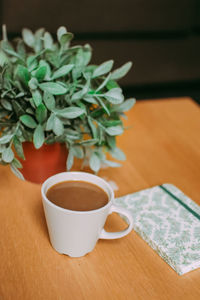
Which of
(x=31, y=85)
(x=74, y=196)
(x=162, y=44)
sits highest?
(x=31, y=85)

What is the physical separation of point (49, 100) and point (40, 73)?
0.05m

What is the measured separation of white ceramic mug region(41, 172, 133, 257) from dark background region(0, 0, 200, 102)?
140 centimetres

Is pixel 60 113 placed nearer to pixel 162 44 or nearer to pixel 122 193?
pixel 122 193

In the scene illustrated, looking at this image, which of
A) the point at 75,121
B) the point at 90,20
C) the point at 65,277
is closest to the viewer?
the point at 65,277

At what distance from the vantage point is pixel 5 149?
58 centimetres

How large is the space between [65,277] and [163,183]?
32cm

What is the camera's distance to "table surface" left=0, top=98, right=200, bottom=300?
49cm

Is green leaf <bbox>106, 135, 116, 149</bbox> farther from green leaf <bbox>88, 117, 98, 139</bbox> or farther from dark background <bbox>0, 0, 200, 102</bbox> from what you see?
dark background <bbox>0, 0, 200, 102</bbox>

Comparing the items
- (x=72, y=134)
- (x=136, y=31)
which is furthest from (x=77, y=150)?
(x=136, y=31)

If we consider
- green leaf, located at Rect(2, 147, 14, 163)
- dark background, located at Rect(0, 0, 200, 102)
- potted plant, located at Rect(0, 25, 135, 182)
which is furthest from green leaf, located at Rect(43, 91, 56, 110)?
dark background, located at Rect(0, 0, 200, 102)

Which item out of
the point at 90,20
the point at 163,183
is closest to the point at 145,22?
the point at 90,20

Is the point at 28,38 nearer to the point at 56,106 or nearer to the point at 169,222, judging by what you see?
the point at 56,106

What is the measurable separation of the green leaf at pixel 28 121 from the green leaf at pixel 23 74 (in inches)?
2.2

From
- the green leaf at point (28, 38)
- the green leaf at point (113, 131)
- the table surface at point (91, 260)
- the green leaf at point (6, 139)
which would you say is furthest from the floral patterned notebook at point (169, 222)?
the green leaf at point (28, 38)
